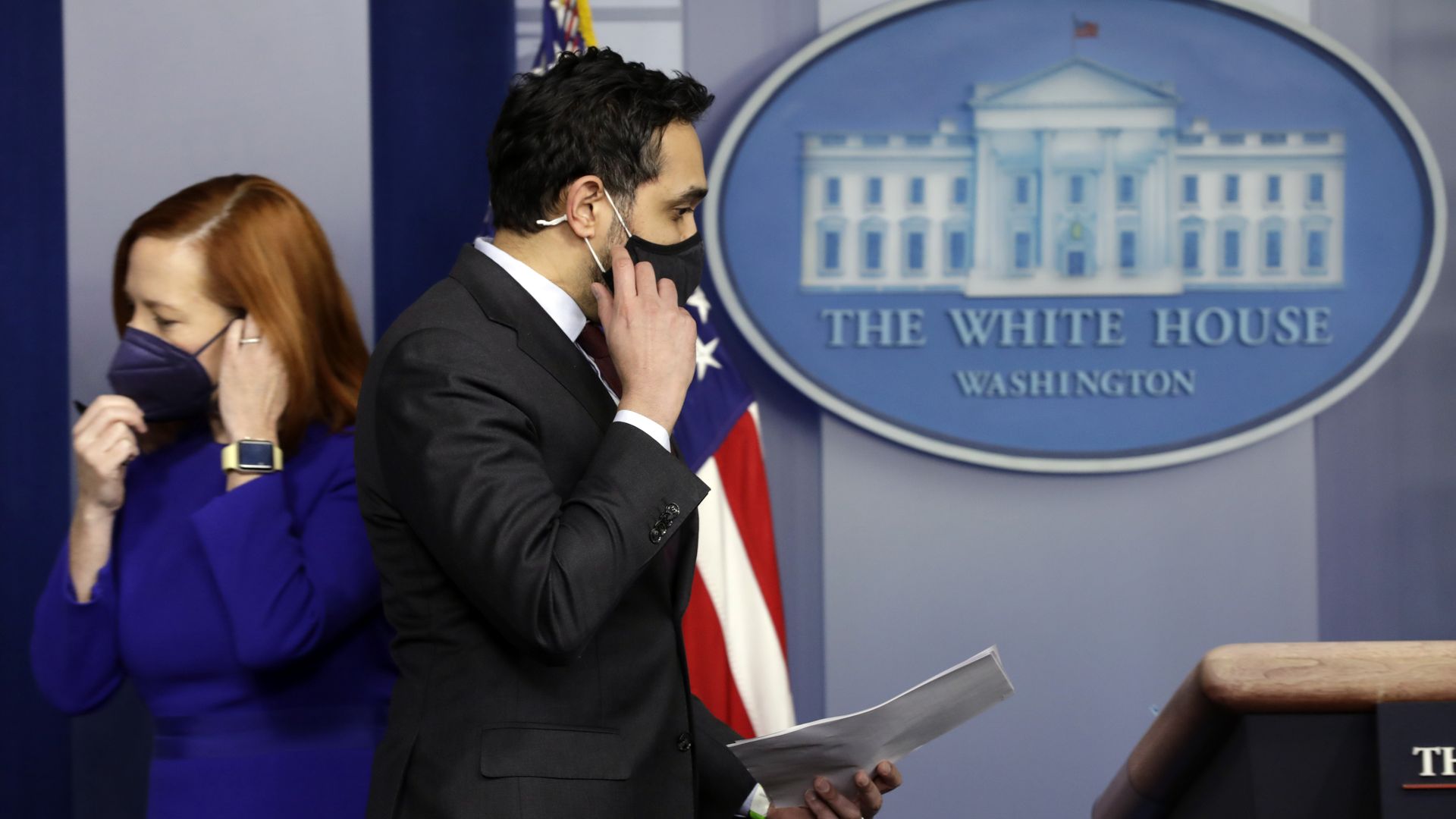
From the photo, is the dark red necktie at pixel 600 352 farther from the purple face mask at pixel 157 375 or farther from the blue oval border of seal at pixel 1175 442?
the blue oval border of seal at pixel 1175 442

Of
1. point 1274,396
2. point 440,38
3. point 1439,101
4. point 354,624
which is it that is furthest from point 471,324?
point 1439,101

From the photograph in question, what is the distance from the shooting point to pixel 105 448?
1.79 meters

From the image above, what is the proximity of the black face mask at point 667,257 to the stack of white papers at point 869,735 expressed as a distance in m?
0.50

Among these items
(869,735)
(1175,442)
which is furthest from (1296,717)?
(1175,442)

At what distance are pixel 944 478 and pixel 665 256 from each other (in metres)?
1.52

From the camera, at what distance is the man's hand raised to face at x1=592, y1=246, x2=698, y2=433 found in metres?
1.27

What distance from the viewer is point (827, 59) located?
278 centimetres

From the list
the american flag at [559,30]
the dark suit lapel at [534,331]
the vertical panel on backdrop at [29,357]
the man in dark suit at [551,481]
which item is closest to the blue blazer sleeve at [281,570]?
the man in dark suit at [551,481]

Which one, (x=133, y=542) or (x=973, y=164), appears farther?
(x=973, y=164)

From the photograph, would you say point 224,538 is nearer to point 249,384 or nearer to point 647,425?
point 249,384

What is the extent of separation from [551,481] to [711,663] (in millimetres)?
1405

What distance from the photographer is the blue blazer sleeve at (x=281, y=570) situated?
67.4 inches

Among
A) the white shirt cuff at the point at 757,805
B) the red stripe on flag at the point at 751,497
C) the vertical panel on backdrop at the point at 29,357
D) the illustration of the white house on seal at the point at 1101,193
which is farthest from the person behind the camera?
the illustration of the white house on seal at the point at 1101,193

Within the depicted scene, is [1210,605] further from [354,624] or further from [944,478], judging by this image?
[354,624]
